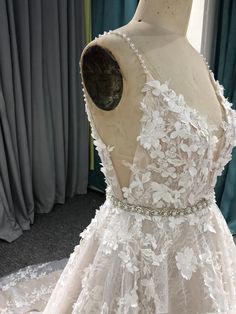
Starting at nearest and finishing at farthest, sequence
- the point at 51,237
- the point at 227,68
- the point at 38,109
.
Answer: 1. the point at 227,68
2. the point at 51,237
3. the point at 38,109

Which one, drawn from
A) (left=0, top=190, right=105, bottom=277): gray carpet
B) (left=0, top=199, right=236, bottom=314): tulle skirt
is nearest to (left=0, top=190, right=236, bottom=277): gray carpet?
(left=0, top=190, right=105, bottom=277): gray carpet

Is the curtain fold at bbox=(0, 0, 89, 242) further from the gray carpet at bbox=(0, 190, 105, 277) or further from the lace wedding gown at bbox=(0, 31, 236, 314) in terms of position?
the lace wedding gown at bbox=(0, 31, 236, 314)

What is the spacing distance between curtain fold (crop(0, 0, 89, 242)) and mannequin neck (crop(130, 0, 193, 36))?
1585 millimetres

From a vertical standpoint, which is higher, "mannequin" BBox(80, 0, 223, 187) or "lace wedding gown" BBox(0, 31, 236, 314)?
"mannequin" BBox(80, 0, 223, 187)

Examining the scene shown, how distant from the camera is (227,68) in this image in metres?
2.29

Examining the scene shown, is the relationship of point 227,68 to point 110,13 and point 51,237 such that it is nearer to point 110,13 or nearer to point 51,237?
point 110,13

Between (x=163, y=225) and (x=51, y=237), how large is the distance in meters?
1.70

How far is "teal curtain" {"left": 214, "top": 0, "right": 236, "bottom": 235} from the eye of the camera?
2221mm

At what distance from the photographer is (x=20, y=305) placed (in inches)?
70.1

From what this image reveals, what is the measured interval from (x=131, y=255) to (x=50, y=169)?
195cm

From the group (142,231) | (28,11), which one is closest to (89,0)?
(28,11)

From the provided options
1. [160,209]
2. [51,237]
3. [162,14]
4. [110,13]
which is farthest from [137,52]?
[110,13]

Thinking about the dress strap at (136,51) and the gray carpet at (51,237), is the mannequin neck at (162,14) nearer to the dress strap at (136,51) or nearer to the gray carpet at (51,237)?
the dress strap at (136,51)

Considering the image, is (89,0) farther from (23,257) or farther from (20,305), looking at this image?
(20,305)
